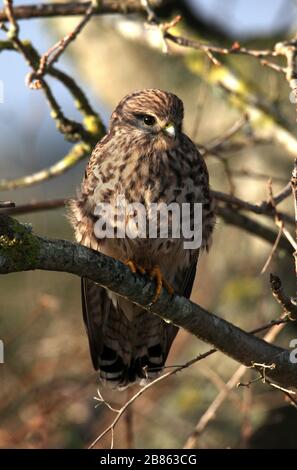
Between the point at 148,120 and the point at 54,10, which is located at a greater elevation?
the point at 54,10

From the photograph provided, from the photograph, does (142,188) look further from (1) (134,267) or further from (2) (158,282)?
(2) (158,282)

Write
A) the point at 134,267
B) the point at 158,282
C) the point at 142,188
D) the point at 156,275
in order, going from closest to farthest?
1. the point at 158,282
2. the point at 156,275
3. the point at 134,267
4. the point at 142,188

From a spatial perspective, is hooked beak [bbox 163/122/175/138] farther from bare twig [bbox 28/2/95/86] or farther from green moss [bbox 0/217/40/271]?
green moss [bbox 0/217/40/271]

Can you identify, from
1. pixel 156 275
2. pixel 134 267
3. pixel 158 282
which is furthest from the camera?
pixel 134 267

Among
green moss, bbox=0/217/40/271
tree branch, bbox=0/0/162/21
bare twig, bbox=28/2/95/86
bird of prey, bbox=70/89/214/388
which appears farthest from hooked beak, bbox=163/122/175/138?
green moss, bbox=0/217/40/271

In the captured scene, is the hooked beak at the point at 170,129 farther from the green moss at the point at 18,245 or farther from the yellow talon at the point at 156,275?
the green moss at the point at 18,245

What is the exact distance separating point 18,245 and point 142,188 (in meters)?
1.17

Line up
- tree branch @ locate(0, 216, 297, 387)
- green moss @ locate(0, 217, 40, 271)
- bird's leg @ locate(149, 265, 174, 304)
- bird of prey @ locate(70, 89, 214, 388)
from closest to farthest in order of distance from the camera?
green moss @ locate(0, 217, 40, 271), tree branch @ locate(0, 216, 297, 387), bird's leg @ locate(149, 265, 174, 304), bird of prey @ locate(70, 89, 214, 388)

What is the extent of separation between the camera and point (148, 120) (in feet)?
12.4

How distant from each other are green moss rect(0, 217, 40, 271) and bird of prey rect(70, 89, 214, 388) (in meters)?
0.93

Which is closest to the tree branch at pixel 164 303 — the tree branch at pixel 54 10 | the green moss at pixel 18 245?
the green moss at pixel 18 245

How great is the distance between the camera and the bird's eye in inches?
148

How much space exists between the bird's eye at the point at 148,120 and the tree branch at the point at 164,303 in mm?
887

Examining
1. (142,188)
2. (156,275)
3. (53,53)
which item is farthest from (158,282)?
(53,53)
